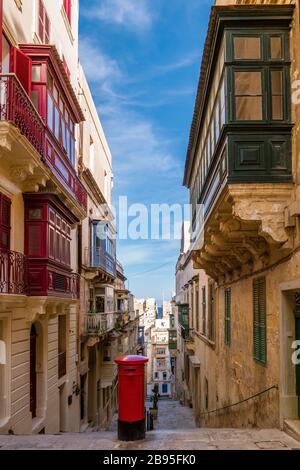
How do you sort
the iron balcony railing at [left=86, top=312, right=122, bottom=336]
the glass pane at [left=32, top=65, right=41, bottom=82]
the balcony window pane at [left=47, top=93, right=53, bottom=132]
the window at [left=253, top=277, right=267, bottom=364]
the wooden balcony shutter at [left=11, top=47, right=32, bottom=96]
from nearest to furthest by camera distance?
1. the window at [left=253, top=277, right=267, bottom=364]
2. the wooden balcony shutter at [left=11, top=47, right=32, bottom=96]
3. the glass pane at [left=32, top=65, right=41, bottom=82]
4. the balcony window pane at [left=47, top=93, right=53, bottom=132]
5. the iron balcony railing at [left=86, top=312, right=122, bottom=336]

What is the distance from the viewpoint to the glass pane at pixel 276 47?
27.6 feet

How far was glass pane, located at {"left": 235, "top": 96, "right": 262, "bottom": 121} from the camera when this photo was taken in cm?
836

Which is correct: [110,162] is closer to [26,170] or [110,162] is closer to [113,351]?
[113,351]

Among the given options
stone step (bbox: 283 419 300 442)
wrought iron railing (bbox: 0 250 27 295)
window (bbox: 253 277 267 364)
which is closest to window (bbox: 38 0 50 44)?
wrought iron railing (bbox: 0 250 27 295)

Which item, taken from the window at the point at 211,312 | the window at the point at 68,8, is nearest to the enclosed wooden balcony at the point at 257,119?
the window at the point at 211,312

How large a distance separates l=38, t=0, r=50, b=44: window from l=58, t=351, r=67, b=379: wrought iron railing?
31.0ft

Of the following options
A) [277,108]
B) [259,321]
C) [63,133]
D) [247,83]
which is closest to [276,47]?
[247,83]

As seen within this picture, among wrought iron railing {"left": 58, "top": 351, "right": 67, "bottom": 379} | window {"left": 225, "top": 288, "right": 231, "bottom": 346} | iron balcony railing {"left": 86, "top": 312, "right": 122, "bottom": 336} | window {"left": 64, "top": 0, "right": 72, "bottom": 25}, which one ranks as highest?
window {"left": 64, "top": 0, "right": 72, "bottom": 25}

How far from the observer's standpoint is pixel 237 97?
845 centimetres

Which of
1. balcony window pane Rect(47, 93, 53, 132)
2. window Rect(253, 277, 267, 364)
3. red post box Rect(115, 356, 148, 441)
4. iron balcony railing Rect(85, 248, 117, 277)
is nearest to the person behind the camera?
red post box Rect(115, 356, 148, 441)

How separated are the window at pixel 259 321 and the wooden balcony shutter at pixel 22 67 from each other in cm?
654

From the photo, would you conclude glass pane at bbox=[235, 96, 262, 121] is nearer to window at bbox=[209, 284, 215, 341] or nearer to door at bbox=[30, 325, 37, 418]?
door at bbox=[30, 325, 37, 418]
